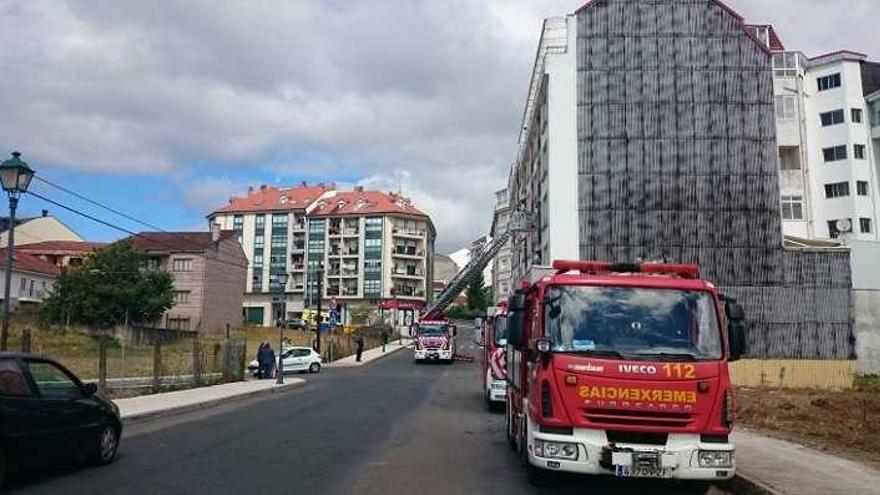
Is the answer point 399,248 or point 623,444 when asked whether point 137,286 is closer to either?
point 399,248

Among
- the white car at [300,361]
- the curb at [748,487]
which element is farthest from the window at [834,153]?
the curb at [748,487]

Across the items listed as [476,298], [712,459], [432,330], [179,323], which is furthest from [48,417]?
[476,298]

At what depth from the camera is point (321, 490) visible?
8797mm

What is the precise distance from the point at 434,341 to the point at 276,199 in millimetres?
73450

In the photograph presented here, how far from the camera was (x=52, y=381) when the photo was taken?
31.7ft

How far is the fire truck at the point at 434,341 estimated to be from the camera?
163ft

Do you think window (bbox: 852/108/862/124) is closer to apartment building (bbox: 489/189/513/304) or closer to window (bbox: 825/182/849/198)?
window (bbox: 825/182/849/198)

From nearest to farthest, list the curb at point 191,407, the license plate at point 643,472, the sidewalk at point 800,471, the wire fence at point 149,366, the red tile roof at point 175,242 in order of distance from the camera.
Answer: the license plate at point 643,472 → the sidewalk at point 800,471 → the curb at point 191,407 → the wire fence at point 149,366 → the red tile roof at point 175,242

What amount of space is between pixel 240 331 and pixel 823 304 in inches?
2103

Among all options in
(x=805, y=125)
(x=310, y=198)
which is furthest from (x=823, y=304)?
(x=310, y=198)

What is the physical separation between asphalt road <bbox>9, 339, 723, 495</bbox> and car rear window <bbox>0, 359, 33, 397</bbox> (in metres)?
1.05

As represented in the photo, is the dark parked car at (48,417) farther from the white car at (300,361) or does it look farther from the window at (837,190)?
the window at (837,190)

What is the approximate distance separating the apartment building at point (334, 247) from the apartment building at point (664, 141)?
66.2 m

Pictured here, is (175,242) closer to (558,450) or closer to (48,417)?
(48,417)
